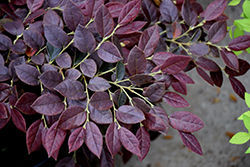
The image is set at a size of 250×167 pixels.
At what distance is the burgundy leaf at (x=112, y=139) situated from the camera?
51 centimetres

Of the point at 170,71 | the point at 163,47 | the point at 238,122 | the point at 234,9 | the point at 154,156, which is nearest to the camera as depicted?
the point at 170,71

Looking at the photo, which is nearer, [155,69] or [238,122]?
[155,69]

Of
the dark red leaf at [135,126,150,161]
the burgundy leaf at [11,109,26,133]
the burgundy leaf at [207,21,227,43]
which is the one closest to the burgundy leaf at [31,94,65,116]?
the burgundy leaf at [11,109,26,133]

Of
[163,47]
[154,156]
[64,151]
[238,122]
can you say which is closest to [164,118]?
[163,47]

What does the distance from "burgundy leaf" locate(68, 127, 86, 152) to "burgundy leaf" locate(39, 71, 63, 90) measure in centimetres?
12

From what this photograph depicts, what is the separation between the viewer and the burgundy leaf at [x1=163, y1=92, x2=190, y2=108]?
0.57m

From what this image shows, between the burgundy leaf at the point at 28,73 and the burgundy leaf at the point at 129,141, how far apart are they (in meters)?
0.25

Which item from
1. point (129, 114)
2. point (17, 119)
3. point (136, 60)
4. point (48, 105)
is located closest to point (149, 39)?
point (136, 60)

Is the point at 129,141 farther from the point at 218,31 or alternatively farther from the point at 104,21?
the point at 218,31

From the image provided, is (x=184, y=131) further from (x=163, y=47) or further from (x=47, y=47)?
(x=47, y=47)

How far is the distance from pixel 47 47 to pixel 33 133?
229 millimetres

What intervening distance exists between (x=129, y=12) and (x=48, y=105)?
31cm

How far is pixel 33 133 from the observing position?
1.80 feet

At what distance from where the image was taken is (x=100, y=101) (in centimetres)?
50
